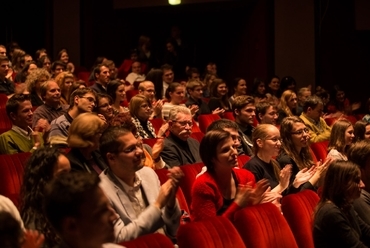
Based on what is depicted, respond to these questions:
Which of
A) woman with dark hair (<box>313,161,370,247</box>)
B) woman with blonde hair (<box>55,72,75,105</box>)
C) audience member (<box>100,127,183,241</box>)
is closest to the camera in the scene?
audience member (<box>100,127,183,241</box>)

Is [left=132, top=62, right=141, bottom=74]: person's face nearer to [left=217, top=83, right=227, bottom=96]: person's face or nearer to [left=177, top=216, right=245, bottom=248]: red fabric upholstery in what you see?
[left=217, top=83, right=227, bottom=96]: person's face

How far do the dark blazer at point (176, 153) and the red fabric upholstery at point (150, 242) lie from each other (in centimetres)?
175

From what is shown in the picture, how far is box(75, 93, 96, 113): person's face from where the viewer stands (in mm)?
3615

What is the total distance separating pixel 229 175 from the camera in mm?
2555

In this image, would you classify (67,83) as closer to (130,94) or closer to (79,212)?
(130,94)

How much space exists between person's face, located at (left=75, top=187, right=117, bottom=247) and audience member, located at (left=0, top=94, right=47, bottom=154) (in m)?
1.95

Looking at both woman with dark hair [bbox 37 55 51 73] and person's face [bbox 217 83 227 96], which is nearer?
person's face [bbox 217 83 227 96]

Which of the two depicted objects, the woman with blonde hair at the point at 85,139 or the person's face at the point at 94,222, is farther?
the woman with blonde hair at the point at 85,139

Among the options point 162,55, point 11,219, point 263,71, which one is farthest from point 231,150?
point 162,55

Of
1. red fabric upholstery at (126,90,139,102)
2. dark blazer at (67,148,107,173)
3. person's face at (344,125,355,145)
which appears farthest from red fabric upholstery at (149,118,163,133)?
dark blazer at (67,148,107,173)

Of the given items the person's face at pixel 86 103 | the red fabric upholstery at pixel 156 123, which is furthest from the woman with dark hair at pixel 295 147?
the red fabric upholstery at pixel 156 123

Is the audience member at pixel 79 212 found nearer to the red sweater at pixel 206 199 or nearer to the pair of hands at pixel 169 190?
the pair of hands at pixel 169 190

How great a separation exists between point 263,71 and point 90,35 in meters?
2.29

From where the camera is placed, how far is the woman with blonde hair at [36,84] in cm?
455
